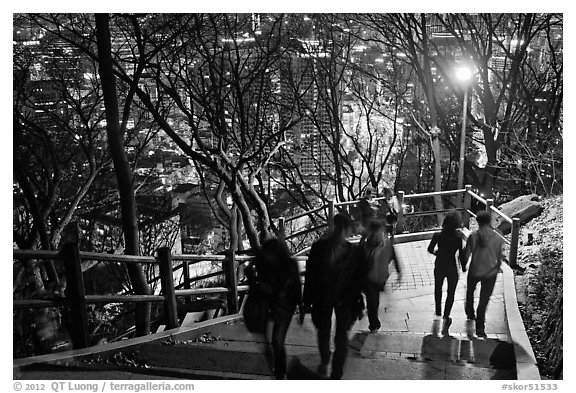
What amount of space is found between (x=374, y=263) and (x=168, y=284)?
5.39ft

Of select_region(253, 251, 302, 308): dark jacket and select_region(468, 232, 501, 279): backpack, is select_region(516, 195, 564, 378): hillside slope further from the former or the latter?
select_region(253, 251, 302, 308): dark jacket

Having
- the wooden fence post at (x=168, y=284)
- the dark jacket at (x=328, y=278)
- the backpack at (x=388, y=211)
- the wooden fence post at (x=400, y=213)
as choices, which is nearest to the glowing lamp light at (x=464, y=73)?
the wooden fence post at (x=400, y=213)

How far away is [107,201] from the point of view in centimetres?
604

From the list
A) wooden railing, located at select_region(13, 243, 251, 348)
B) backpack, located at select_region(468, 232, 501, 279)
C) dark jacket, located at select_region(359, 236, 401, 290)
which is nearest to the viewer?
wooden railing, located at select_region(13, 243, 251, 348)

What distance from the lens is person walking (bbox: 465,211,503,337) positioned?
3.71m

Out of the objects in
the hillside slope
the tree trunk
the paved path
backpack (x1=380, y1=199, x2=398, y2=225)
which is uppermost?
the tree trunk

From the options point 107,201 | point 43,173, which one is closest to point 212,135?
point 107,201

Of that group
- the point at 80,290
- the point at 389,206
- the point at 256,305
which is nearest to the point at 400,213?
the point at 389,206

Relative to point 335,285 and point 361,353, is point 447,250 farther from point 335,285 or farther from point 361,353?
point 335,285

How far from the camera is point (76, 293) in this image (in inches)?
128

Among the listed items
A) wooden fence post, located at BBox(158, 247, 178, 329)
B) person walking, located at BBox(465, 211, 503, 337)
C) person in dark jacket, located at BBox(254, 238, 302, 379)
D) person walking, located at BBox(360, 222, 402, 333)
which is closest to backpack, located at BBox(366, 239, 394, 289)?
person walking, located at BBox(360, 222, 402, 333)

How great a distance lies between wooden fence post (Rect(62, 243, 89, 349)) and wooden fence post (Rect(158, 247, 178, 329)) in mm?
636
